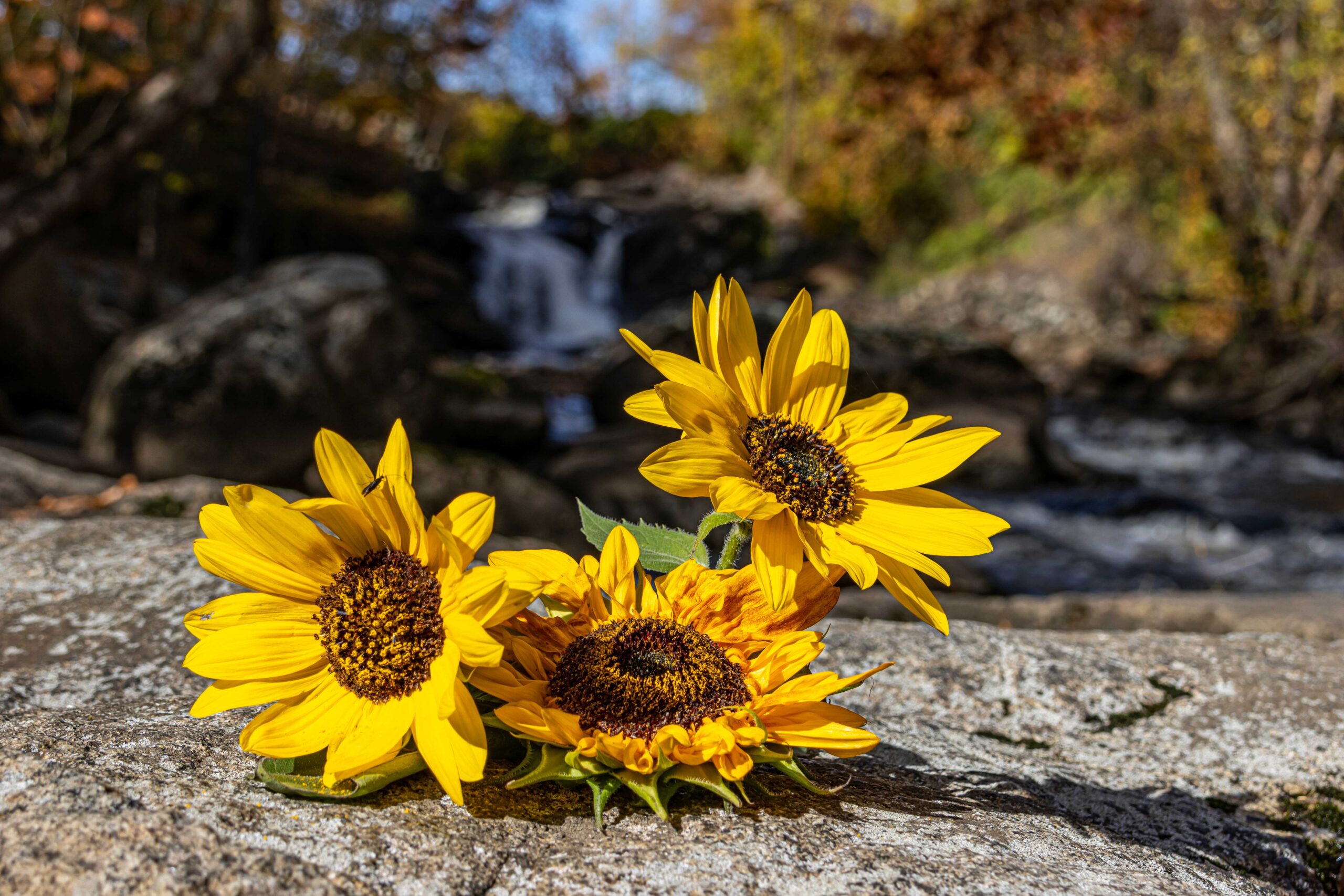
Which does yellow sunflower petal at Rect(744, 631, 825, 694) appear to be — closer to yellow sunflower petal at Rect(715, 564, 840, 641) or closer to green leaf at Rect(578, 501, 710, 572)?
yellow sunflower petal at Rect(715, 564, 840, 641)

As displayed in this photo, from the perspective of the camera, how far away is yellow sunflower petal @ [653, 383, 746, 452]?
926 millimetres

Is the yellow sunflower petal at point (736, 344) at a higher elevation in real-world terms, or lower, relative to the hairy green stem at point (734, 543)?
higher

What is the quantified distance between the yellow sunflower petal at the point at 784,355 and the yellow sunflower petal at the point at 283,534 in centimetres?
54

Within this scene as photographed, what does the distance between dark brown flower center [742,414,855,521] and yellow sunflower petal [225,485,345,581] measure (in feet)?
1.63

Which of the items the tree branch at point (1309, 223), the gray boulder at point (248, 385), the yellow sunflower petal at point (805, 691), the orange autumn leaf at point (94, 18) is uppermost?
the tree branch at point (1309, 223)

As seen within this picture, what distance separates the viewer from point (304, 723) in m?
0.95

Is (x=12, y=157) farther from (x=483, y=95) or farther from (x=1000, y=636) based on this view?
(x=483, y=95)

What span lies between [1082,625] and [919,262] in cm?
1599

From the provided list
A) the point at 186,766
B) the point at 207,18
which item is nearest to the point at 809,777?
the point at 186,766

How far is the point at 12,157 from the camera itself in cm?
1305

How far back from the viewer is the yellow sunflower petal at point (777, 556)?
3.09ft

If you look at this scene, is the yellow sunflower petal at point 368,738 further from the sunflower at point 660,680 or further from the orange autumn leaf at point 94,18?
the orange autumn leaf at point 94,18

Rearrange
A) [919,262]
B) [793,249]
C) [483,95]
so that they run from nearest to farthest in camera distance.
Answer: [919,262], [793,249], [483,95]

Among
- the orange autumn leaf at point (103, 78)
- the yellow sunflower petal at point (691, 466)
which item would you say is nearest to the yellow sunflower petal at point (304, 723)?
the yellow sunflower petal at point (691, 466)
